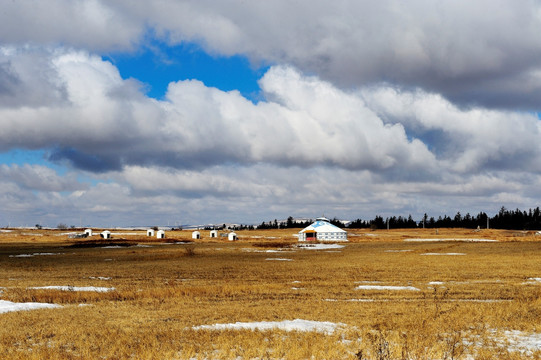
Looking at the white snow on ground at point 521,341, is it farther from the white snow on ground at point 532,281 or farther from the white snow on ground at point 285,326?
the white snow on ground at point 532,281

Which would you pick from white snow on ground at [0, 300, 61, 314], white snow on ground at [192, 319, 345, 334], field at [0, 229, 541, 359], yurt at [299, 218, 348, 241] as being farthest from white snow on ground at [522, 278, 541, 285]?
yurt at [299, 218, 348, 241]

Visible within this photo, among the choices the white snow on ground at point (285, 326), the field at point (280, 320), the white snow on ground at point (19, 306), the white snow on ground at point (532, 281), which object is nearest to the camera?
the field at point (280, 320)

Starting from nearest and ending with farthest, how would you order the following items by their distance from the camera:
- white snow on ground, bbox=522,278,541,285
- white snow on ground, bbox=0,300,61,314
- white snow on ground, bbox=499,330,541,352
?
1. white snow on ground, bbox=499,330,541,352
2. white snow on ground, bbox=0,300,61,314
3. white snow on ground, bbox=522,278,541,285

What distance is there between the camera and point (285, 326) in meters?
18.1

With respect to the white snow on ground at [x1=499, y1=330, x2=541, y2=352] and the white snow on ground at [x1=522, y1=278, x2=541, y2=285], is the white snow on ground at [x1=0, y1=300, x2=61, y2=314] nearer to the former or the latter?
the white snow on ground at [x1=499, y1=330, x2=541, y2=352]

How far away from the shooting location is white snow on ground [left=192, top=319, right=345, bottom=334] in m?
17.6

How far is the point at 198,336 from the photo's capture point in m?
16.5

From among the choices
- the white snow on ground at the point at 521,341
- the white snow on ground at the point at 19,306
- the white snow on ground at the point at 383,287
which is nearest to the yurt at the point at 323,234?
the white snow on ground at the point at 383,287

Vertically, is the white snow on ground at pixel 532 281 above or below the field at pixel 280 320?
below

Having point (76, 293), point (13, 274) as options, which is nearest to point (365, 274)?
point (76, 293)

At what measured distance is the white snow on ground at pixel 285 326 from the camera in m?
17.6

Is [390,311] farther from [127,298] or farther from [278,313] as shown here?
[127,298]

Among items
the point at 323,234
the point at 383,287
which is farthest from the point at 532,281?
the point at 323,234

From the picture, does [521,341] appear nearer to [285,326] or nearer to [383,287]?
[285,326]
